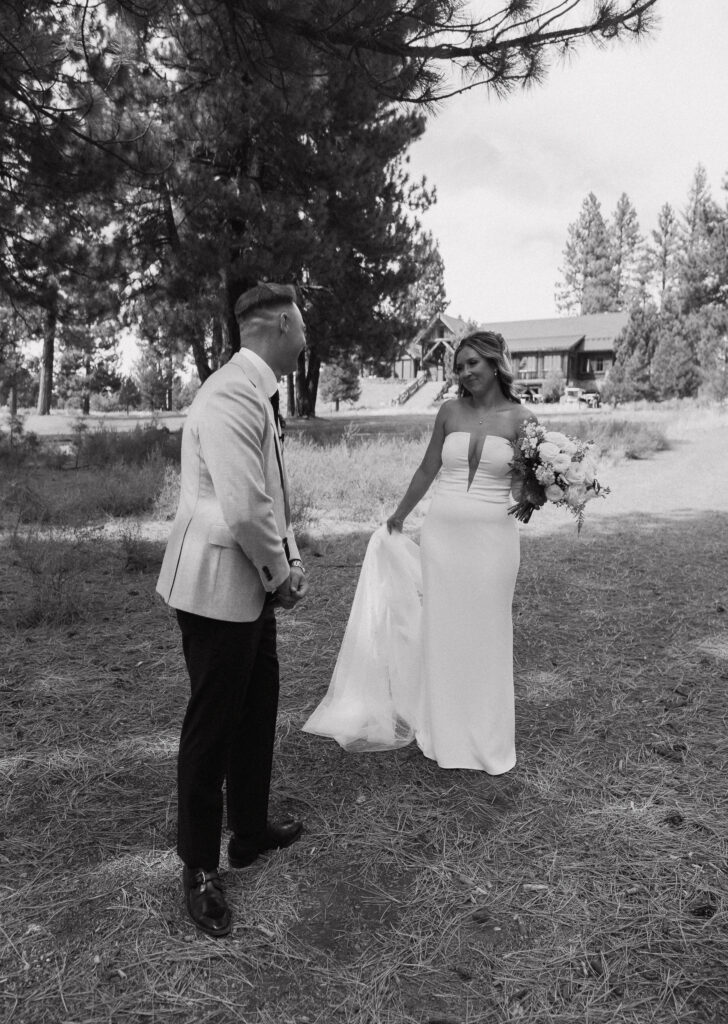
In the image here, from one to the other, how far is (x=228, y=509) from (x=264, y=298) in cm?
74

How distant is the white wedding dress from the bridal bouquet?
0.09m

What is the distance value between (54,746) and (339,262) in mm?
15044

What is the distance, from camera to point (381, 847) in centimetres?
286

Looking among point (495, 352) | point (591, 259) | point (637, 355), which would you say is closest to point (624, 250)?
point (591, 259)

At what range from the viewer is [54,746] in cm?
360

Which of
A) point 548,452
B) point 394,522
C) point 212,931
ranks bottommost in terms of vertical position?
point 212,931

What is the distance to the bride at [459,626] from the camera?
3.53 metres

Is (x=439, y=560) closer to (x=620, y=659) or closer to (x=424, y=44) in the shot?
(x=620, y=659)

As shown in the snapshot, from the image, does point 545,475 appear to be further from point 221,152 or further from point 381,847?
point 221,152

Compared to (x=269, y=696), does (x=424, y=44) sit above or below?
above

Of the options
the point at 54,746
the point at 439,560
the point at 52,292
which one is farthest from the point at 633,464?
the point at 54,746

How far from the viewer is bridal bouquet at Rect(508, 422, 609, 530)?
11.1 feet

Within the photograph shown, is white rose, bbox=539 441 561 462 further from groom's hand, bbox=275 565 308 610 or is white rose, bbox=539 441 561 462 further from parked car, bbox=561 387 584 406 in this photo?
parked car, bbox=561 387 584 406

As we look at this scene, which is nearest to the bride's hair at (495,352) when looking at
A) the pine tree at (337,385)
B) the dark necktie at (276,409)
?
the dark necktie at (276,409)
